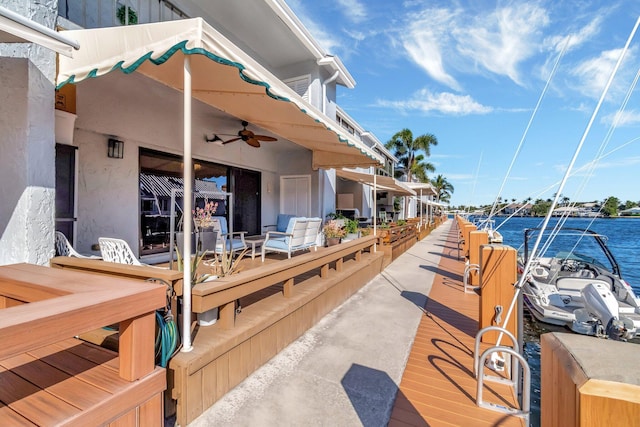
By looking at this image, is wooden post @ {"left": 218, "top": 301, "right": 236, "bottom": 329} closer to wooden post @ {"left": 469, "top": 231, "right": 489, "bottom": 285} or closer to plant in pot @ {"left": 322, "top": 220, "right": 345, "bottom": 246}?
wooden post @ {"left": 469, "top": 231, "right": 489, "bottom": 285}

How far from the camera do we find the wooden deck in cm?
223

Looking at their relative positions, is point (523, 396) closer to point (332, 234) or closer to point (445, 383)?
point (445, 383)

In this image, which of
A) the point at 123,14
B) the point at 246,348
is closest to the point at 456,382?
the point at 246,348

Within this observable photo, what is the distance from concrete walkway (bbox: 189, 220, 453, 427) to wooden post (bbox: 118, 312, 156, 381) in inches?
29.2

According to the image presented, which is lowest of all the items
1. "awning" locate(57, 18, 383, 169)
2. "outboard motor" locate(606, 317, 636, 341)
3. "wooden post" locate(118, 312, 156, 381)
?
"outboard motor" locate(606, 317, 636, 341)

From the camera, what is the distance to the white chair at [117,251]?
3.04 m

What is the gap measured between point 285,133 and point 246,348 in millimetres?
4085

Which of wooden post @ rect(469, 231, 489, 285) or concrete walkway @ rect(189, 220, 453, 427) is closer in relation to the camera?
concrete walkway @ rect(189, 220, 453, 427)

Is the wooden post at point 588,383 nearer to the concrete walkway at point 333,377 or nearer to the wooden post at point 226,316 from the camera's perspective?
the concrete walkway at point 333,377

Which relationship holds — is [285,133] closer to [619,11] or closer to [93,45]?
[93,45]

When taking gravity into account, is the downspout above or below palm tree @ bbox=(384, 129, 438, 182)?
below

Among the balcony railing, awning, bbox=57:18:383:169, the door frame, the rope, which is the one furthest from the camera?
the door frame

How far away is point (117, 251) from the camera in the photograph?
312 cm

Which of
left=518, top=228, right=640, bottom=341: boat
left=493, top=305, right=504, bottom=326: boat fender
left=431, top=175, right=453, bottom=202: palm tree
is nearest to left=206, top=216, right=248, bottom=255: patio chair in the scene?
left=493, top=305, right=504, bottom=326: boat fender
